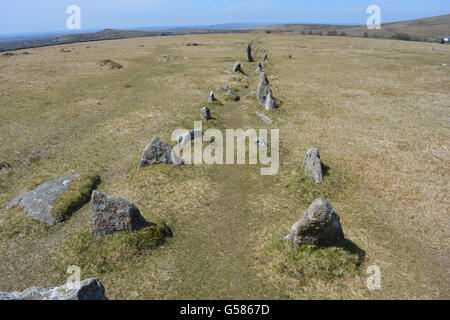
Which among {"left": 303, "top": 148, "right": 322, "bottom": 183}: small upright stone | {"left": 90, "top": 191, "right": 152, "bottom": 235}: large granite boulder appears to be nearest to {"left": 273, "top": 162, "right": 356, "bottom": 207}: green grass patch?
{"left": 303, "top": 148, "right": 322, "bottom": 183}: small upright stone

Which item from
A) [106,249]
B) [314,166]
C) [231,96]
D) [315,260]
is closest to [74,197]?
[106,249]

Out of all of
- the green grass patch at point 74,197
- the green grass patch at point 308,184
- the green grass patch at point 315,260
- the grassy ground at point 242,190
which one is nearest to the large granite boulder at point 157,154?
the grassy ground at point 242,190

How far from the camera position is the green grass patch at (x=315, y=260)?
44.6ft

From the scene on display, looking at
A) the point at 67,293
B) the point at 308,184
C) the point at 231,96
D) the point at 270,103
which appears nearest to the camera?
the point at 67,293

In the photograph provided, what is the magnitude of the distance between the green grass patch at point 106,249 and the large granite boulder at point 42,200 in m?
3.27

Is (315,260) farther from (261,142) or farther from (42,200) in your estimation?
(42,200)

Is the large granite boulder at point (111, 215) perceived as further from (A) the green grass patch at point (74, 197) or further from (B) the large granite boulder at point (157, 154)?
(B) the large granite boulder at point (157, 154)

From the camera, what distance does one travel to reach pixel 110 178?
22656mm

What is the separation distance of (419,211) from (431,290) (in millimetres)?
6834

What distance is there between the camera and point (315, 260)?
1394 cm

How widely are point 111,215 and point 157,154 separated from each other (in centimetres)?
857
